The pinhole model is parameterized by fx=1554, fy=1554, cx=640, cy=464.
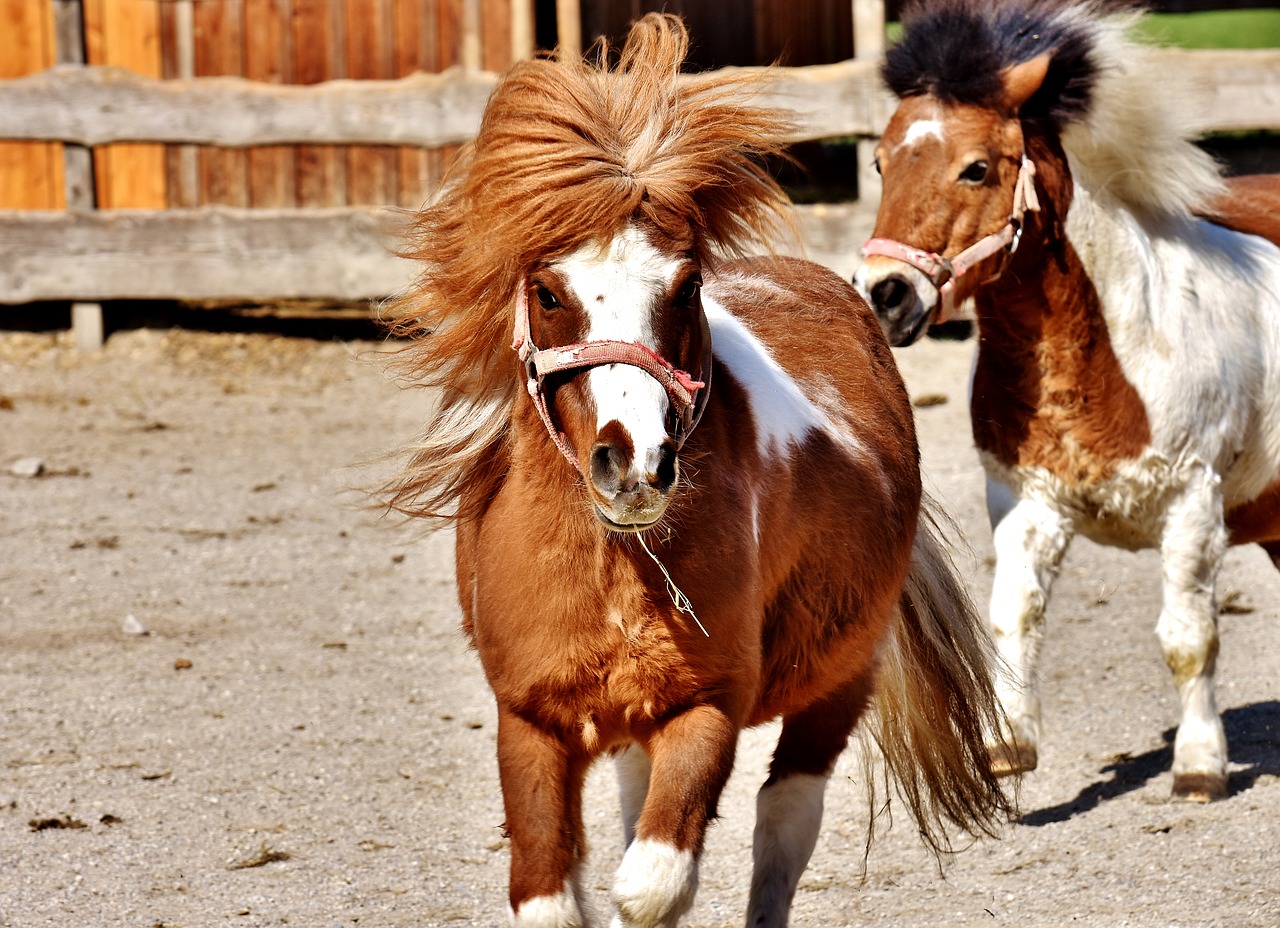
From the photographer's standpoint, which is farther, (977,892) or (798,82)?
(798,82)

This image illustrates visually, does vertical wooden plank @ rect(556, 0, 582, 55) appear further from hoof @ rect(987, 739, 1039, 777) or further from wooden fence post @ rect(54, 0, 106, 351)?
hoof @ rect(987, 739, 1039, 777)

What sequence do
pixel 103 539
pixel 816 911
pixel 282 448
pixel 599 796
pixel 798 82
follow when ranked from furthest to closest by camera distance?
1. pixel 798 82
2. pixel 282 448
3. pixel 103 539
4. pixel 599 796
5. pixel 816 911

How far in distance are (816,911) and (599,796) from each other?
41.6 inches

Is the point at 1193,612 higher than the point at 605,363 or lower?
lower

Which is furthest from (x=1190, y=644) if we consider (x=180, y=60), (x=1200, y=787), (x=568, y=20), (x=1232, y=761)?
(x=180, y=60)

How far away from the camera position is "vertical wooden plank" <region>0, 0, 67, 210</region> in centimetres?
A: 1030

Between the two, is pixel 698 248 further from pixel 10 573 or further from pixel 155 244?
pixel 155 244

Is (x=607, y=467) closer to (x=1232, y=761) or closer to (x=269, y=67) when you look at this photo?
(x=1232, y=761)

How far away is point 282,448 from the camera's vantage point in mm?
8281

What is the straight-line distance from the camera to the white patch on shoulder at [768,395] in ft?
10.0

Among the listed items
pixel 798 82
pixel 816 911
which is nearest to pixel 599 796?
pixel 816 911

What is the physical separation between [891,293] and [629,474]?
2207 mm

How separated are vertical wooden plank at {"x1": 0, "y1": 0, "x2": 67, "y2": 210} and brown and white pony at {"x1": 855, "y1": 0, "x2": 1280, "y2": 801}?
7317 mm

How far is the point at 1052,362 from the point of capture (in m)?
4.58
